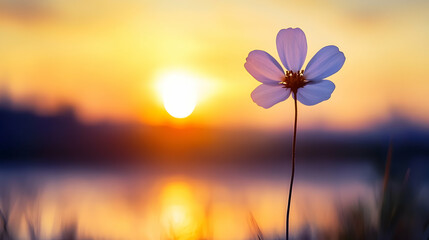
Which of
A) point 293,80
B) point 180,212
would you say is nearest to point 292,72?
point 293,80

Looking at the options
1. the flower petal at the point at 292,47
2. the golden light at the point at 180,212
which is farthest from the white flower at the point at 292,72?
the golden light at the point at 180,212

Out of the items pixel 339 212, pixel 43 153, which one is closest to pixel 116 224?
pixel 339 212

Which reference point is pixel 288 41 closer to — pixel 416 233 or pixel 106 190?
pixel 416 233

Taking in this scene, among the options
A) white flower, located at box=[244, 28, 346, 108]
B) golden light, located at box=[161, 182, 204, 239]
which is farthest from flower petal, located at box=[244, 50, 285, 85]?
golden light, located at box=[161, 182, 204, 239]

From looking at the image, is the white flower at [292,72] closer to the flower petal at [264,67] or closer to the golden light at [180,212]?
the flower petal at [264,67]

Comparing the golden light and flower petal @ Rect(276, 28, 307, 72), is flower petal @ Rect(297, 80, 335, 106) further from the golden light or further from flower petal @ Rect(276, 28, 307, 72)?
the golden light

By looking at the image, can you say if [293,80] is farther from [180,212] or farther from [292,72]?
[180,212]

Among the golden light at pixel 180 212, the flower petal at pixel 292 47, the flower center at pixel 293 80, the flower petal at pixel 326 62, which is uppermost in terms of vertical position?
the flower petal at pixel 292 47
